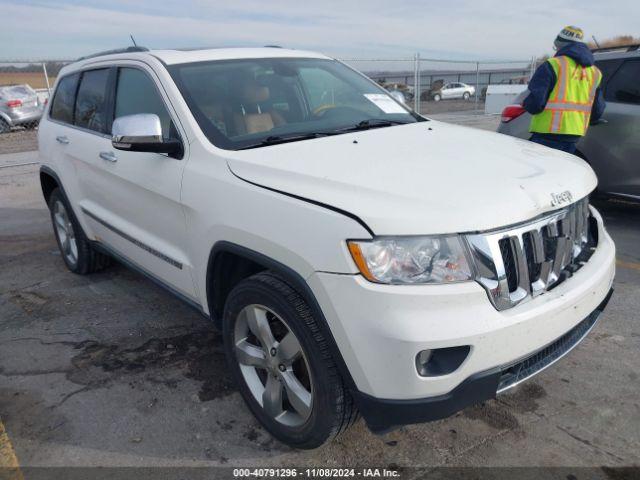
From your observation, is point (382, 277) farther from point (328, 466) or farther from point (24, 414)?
point (24, 414)

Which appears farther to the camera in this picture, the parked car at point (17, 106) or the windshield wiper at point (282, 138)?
the parked car at point (17, 106)

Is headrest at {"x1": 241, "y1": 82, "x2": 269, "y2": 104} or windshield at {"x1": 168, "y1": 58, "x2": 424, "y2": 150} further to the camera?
headrest at {"x1": 241, "y1": 82, "x2": 269, "y2": 104}

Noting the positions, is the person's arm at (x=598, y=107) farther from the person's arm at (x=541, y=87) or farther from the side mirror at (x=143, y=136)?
the side mirror at (x=143, y=136)

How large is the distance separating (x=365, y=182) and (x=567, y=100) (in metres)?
3.42

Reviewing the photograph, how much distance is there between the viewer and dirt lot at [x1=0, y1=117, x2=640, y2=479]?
250 centimetres

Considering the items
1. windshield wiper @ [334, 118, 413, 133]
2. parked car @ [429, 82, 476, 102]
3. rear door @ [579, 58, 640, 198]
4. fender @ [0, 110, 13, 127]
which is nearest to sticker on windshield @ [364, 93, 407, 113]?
windshield wiper @ [334, 118, 413, 133]

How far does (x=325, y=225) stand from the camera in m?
2.05

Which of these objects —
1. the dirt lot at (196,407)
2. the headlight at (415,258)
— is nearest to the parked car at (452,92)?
the dirt lot at (196,407)

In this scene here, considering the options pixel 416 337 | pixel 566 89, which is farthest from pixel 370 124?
pixel 566 89

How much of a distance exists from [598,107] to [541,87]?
2.37 feet

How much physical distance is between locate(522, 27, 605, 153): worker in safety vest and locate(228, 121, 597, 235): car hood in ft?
6.92

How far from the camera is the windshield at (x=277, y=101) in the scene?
294 centimetres

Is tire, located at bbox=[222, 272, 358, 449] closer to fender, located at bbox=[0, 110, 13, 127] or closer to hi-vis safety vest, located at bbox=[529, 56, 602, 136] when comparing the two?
hi-vis safety vest, located at bbox=[529, 56, 602, 136]

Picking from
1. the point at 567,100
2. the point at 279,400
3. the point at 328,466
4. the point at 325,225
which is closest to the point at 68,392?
the point at 279,400
